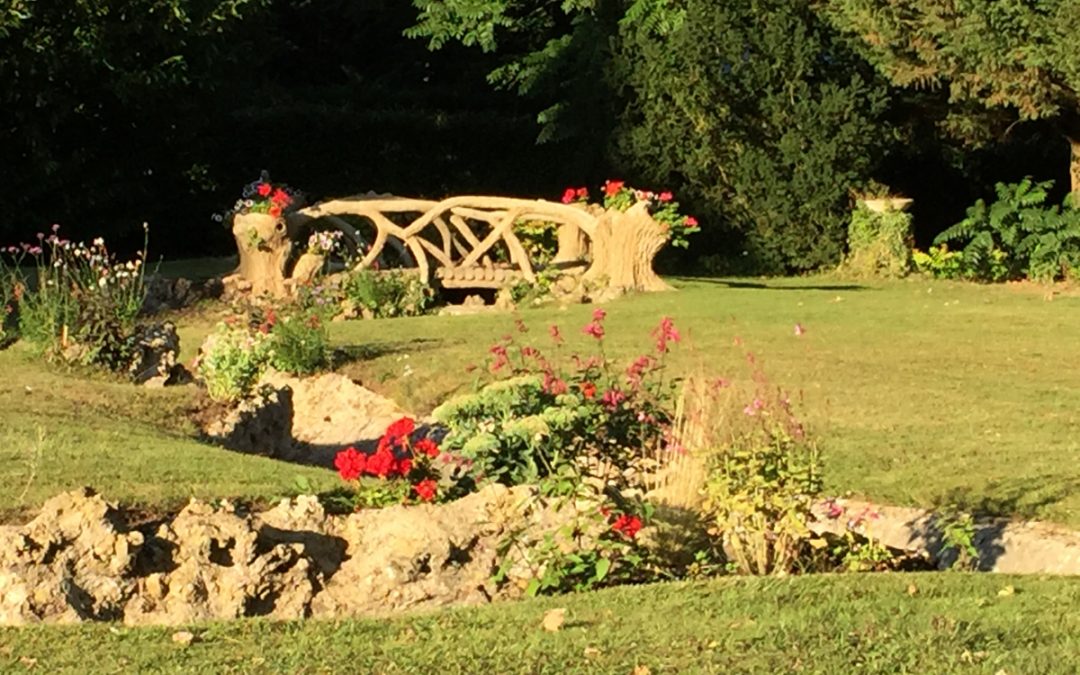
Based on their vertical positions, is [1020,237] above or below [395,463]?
above

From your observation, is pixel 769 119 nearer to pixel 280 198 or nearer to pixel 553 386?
pixel 280 198

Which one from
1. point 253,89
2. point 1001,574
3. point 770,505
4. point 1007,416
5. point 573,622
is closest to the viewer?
point 573,622

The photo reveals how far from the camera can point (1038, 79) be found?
20016mm

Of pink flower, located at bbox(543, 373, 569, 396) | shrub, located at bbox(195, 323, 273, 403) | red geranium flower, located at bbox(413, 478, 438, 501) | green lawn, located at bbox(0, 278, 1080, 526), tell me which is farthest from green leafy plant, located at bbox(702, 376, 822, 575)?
shrub, located at bbox(195, 323, 273, 403)

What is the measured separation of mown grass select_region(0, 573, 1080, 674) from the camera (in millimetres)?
5293

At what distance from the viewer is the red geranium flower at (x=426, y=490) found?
752cm

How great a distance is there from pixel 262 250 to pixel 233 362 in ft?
22.2

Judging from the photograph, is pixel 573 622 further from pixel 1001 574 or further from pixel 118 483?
pixel 118 483

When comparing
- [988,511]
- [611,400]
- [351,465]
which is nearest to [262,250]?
[611,400]

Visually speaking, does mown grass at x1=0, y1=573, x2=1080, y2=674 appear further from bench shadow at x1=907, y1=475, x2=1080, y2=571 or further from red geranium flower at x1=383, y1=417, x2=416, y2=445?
bench shadow at x1=907, y1=475, x2=1080, y2=571

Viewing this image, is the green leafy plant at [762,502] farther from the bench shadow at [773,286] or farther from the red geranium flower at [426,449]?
the bench shadow at [773,286]

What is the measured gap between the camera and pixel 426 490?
753 cm

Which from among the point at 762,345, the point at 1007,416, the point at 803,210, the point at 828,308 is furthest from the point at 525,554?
the point at 803,210

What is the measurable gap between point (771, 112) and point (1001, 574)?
16223mm
